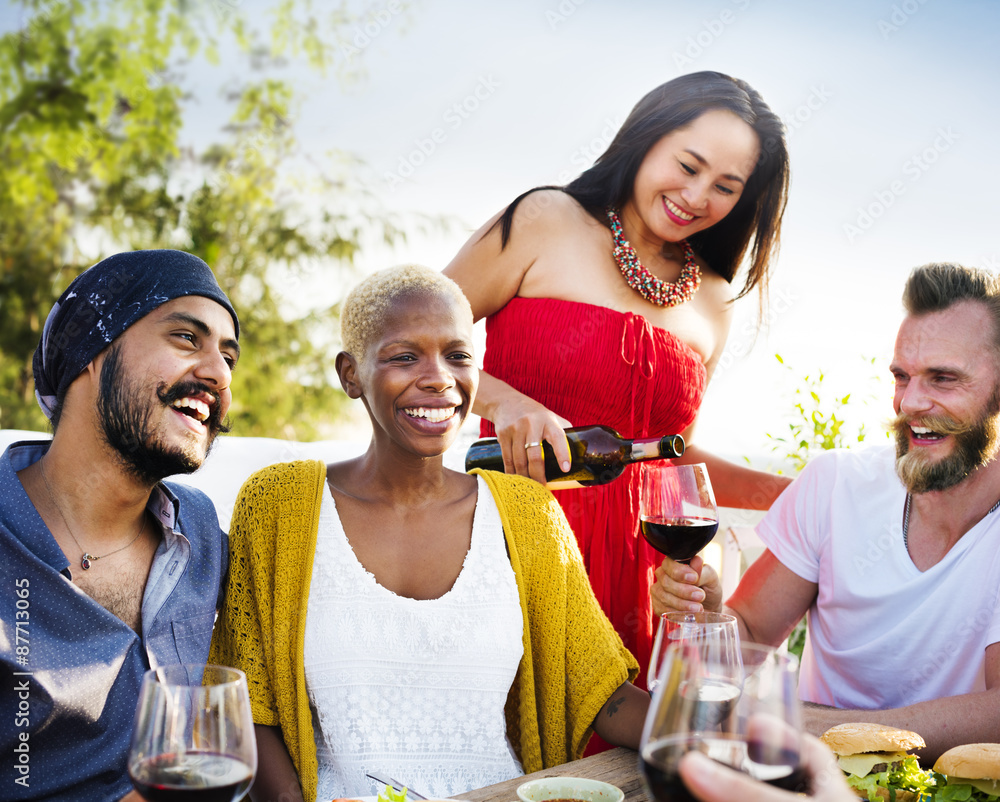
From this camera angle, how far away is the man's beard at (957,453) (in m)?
2.16

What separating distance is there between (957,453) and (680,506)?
87cm

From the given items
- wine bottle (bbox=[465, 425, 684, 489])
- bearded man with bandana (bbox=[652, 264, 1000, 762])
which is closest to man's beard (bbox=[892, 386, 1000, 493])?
bearded man with bandana (bbox=[652, 264, 1000, 762])

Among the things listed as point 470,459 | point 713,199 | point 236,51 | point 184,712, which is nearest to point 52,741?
point 184,712

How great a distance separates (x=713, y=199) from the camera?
2568mm

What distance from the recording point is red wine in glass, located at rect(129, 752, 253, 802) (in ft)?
3.22

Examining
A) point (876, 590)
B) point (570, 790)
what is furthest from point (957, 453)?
point (570, 790)

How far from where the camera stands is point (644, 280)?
8.86ft

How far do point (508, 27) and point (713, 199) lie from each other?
15.1 feet

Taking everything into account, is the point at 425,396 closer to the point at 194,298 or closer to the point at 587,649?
the point at 194,298

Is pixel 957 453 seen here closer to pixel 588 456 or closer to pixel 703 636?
pixel 588 456

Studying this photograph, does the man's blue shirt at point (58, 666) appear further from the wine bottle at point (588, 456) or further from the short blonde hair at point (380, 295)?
the wine bottle at point (588, 456)

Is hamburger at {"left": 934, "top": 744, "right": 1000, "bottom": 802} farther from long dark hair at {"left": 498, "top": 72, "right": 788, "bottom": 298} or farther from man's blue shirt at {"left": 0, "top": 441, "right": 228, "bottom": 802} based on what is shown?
long dark hair at {"left": 498, "top": 72, "right": 788, "bottom": 298}

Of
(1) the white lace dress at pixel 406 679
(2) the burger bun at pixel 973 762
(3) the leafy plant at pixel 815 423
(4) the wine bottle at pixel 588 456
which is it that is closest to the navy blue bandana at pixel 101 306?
(1) the white lace dress at pixel 406 679

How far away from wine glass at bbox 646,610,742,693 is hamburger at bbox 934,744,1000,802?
1.32 feet
